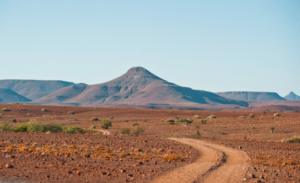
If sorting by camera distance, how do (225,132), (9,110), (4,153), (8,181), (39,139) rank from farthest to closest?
(9,110) < (225,132) < (39,139) < (4,153) < (8,181)

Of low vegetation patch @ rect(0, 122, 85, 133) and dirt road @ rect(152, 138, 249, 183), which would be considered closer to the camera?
dirt road @ rect(152, 138, 249, 183)

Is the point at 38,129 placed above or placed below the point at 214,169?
above

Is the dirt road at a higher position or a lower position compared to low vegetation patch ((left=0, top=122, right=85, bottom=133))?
lower

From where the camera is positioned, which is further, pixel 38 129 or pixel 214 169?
pixel 38 129

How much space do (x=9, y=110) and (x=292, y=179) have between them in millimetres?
82885

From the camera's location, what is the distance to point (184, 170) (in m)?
23.1

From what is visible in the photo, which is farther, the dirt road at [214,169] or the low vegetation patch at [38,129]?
the low vegetation patch at [38,129]

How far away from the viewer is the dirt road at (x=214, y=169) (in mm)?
20561

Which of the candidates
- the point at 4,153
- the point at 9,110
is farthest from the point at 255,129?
the point at 9,110

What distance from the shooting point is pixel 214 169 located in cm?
2325

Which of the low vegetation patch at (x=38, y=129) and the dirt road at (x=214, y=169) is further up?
the low vegetation patch at (x=38, y=129)

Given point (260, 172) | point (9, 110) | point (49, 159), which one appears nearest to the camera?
point (260, 172)

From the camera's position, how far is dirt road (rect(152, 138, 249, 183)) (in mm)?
20561

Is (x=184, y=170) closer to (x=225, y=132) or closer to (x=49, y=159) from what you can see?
(x=49, y=159)
